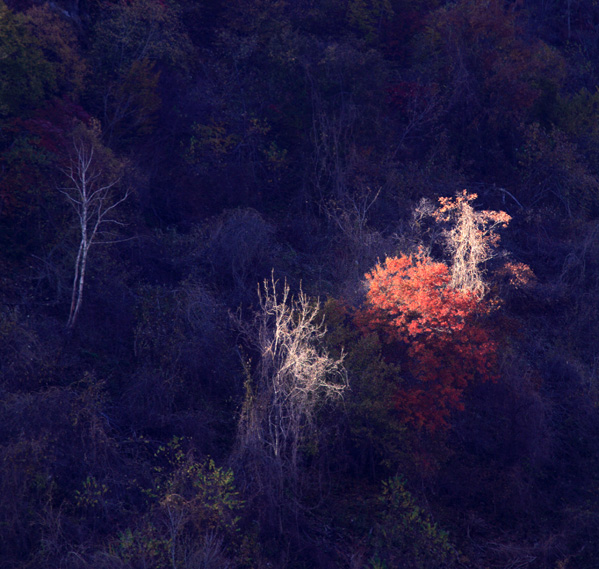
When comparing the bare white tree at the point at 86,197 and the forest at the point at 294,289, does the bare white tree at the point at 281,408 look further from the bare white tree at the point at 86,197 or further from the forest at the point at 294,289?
the bare white tree at the point at 86,197

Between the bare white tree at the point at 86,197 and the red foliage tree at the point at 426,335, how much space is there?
7365 mm

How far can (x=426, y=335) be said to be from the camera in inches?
544

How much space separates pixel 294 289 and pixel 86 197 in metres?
6.57

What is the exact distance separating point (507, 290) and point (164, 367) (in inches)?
A: 451

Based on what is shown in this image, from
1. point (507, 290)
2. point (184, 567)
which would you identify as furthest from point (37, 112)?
point (507, 290)

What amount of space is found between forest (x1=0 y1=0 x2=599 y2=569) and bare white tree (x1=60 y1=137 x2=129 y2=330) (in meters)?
0.10

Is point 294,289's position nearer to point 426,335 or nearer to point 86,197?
point 426,335

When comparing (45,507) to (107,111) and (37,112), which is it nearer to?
(37,112)

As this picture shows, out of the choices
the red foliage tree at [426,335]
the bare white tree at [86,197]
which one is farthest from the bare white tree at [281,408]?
the bare white tree at [86,197]

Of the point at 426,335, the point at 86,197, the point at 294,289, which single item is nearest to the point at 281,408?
the point at 426,335

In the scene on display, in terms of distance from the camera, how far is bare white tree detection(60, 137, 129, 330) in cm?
1619

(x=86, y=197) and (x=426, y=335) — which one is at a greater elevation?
(x=86, y=197)

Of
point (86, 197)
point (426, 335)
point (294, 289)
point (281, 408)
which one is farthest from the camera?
point (294, 289)

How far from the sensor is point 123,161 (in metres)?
19.8
